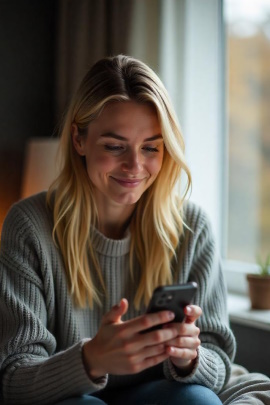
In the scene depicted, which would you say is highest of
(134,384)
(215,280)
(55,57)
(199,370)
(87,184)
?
(55,57)

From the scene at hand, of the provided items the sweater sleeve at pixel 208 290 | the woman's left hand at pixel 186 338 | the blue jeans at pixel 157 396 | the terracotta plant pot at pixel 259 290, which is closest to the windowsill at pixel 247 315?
the terracotta plant pot at pixel 259 290

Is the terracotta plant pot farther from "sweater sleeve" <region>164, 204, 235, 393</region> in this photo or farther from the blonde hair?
the blonde hair

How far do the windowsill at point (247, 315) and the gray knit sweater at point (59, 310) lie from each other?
0.30 meters

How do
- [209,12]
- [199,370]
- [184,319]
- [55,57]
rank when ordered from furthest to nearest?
[55,57]
[209,12]
[199,370]
[184,319]

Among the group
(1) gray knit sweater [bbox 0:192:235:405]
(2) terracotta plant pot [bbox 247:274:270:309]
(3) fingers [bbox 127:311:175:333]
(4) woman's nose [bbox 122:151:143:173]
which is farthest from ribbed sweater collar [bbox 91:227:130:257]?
(2) terracotta plant pot [bbox 247:274:270:309]

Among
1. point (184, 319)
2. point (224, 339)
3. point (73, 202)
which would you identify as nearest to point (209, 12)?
point (73, 202)

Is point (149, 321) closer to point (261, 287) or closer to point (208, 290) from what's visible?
point (208, 290)

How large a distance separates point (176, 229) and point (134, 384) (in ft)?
1.41

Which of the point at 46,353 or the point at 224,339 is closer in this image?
the point at 46,353

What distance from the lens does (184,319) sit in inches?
54.7

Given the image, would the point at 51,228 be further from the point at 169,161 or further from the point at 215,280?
the point at 215,280

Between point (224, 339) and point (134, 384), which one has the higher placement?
point (224, 339)

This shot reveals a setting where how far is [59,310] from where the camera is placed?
1.70 meters

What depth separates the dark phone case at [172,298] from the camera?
4.14 feet
